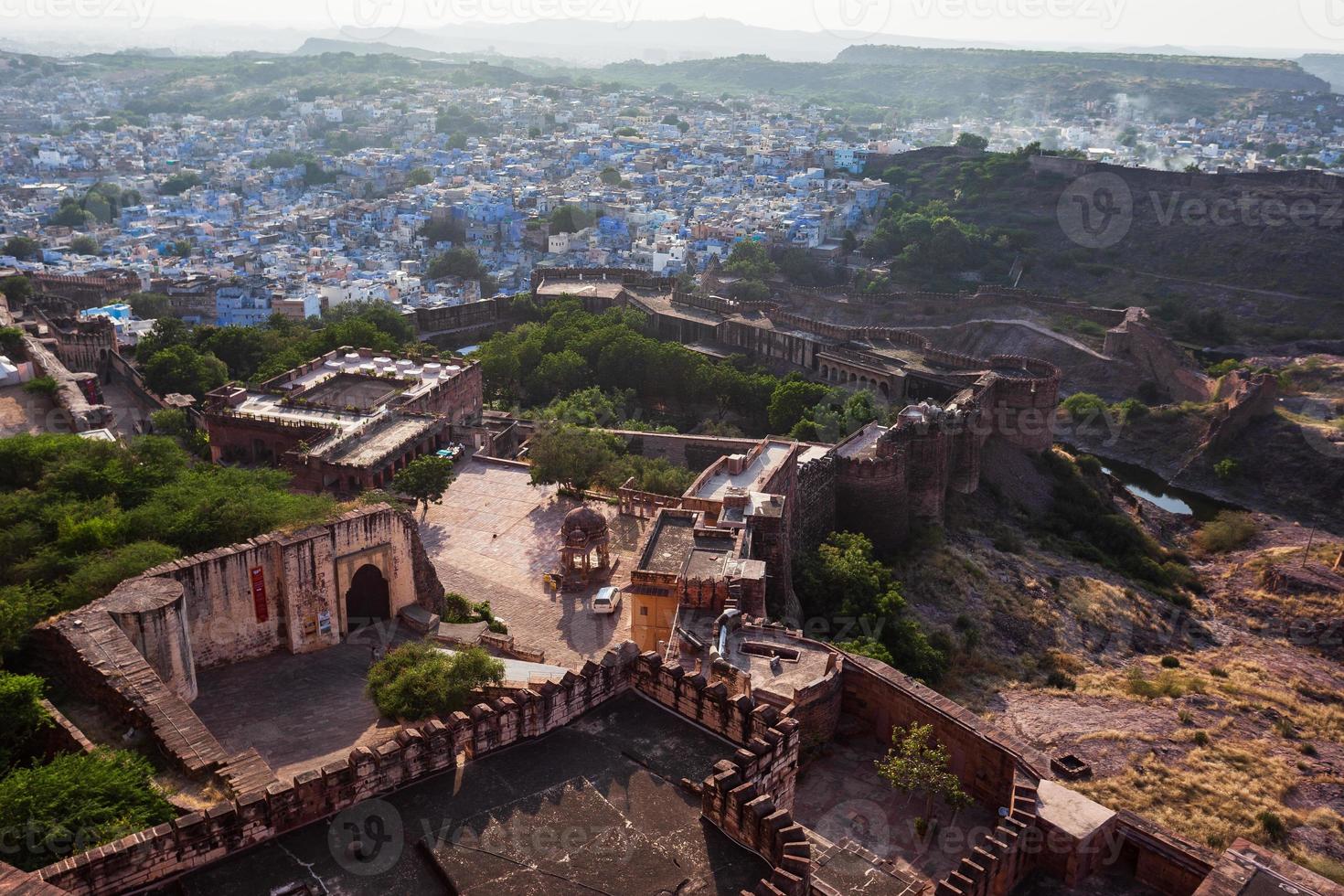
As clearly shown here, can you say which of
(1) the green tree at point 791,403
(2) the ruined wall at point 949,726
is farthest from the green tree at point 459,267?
(2) the ruined wall at point 949,726

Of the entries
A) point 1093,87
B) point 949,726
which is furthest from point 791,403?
point 1093,87

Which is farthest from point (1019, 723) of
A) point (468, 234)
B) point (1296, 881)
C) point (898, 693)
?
point (468, 234)

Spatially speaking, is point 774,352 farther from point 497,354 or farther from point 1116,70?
point 1116,70

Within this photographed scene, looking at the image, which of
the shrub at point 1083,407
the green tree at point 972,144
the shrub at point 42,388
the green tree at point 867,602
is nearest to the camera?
the green tree at point 867,602

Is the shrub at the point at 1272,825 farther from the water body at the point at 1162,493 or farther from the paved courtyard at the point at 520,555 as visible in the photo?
the water body at the point at 1162,493

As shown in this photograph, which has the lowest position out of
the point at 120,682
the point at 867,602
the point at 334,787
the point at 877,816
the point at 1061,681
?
the point at 1061,681

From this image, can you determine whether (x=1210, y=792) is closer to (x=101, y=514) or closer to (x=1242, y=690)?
(x=1242, y=690)

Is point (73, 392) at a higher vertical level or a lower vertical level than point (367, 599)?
lower
